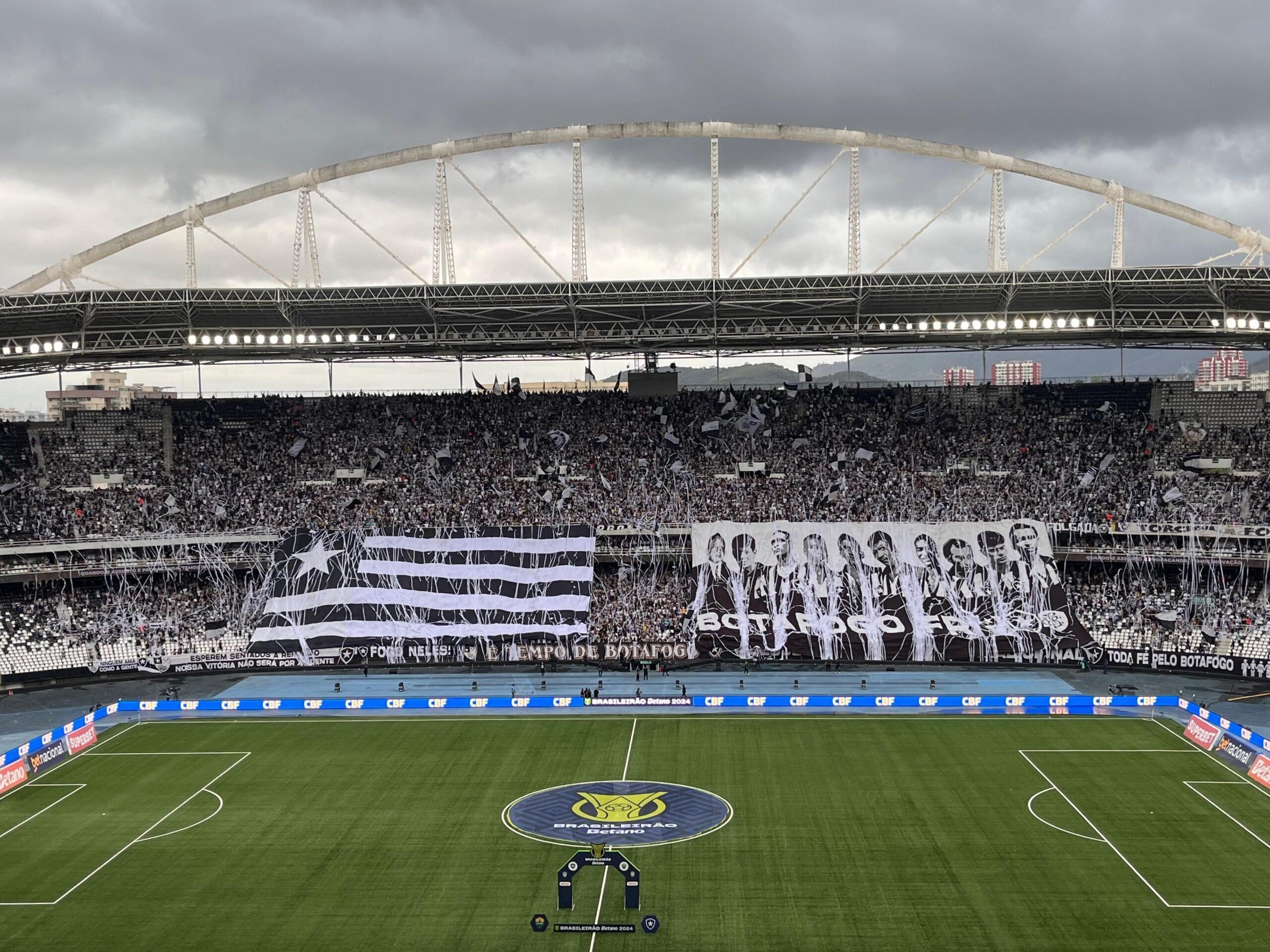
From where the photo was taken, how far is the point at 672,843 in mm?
32156

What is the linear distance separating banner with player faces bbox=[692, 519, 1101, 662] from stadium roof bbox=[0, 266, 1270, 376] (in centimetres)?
1286

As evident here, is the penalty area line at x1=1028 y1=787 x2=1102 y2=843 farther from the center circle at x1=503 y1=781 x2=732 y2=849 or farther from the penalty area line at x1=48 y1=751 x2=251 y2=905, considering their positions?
the penalty area line at x1=48 y1=751 x2=251 y2=905

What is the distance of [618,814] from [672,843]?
3.01 m

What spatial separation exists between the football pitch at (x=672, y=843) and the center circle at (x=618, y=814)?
534mm

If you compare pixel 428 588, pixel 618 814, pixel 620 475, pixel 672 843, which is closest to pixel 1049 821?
pixel 672 843

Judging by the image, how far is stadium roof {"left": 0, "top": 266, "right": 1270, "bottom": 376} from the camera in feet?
188

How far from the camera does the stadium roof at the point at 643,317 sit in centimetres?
5722

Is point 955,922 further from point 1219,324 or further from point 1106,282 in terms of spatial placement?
point 1219,324

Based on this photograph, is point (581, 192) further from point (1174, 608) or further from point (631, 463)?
point (1174, 608)

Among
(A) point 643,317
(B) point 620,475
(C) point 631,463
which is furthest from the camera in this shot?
(C) point 631,463

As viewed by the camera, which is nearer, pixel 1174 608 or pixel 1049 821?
pixel 1049 821

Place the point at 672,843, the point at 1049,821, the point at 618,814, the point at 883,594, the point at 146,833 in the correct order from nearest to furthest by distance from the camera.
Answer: the point at 672,843 < the point at 1049,821 < the point at 146,833 < the point at 618,814 < the point at 883,594

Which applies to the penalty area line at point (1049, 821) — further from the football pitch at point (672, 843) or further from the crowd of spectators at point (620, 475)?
the crowd of spectators at point (620, 475)

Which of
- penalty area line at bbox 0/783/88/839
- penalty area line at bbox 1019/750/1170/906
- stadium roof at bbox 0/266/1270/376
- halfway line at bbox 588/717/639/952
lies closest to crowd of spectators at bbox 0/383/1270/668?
stadium roof at bbox 0/266/1270/376
